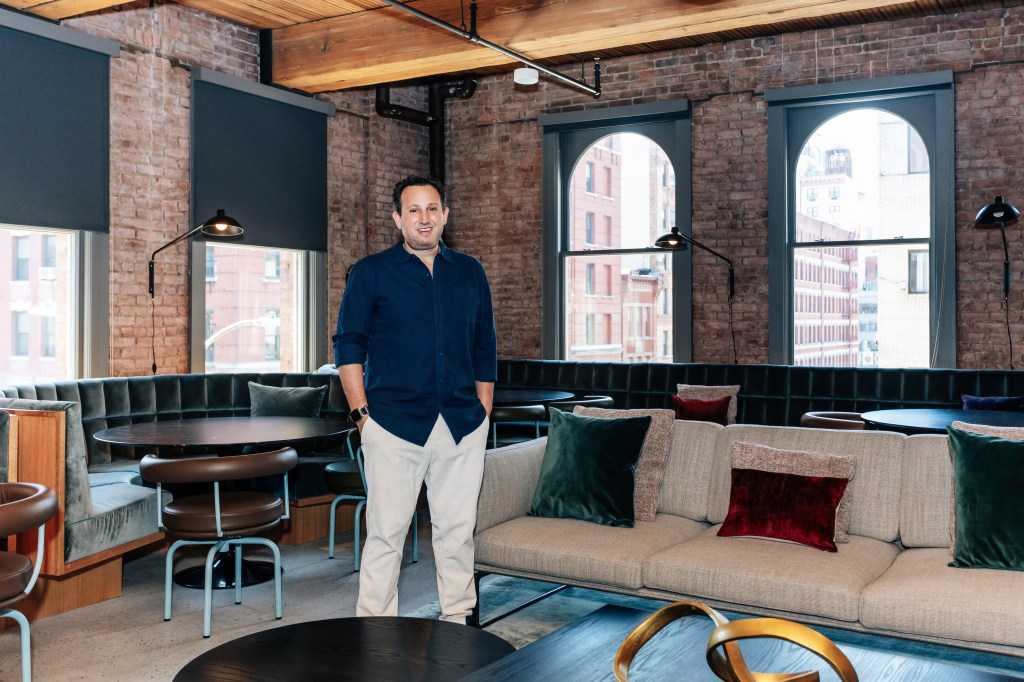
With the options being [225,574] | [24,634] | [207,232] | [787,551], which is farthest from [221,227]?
[787,551]

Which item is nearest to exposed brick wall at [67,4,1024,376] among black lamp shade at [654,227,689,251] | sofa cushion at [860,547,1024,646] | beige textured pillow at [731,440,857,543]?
black lamp shade at [654,227,689,251]

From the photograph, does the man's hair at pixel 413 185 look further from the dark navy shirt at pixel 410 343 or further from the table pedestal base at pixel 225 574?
the table pedestal base at pixel 225 574

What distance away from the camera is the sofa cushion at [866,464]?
12.7 ft

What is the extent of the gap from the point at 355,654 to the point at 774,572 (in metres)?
1.71

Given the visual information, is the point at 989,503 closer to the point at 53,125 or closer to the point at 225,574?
the point at 225,574

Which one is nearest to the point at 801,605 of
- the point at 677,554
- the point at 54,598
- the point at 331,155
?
the point at 677,554

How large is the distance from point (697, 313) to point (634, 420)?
4412mm

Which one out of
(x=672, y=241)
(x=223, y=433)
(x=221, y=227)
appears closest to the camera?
(x=223, y=433)

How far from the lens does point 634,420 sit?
14.2ft

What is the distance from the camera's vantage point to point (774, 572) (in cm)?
343

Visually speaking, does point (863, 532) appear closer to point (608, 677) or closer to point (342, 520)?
point (608, 677)

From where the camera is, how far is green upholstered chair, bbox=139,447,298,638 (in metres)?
4.00

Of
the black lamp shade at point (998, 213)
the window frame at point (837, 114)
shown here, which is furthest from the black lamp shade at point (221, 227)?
the black lamp shade at point (998, 213)

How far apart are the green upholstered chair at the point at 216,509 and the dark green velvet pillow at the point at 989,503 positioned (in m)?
2.77
